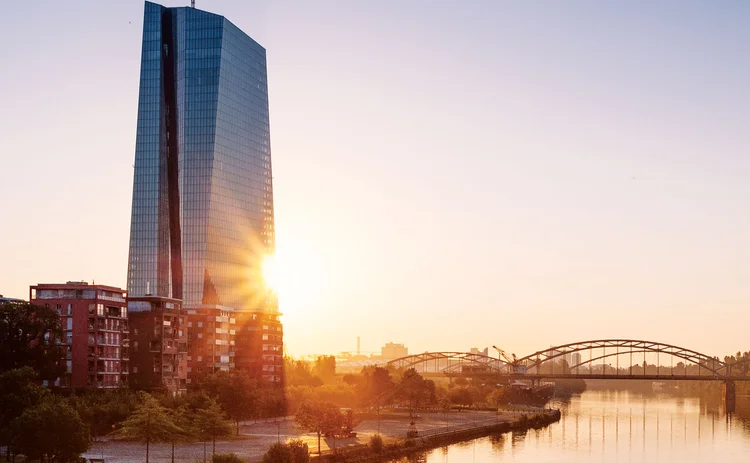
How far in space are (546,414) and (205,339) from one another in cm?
6179

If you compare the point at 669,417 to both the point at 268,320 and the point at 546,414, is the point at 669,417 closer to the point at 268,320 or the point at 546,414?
the point at 546,414

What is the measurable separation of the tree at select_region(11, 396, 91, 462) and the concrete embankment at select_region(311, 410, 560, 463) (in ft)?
75.3

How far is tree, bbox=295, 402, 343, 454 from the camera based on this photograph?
325 ft

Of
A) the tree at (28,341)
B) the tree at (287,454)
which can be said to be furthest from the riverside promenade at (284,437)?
the tree at (28,341)

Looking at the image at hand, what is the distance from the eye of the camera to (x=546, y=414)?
17538 centimetres

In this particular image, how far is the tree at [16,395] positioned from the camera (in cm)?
7969

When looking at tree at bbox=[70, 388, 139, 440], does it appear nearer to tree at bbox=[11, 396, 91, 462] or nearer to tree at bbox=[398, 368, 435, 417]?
tree at bbox=[11, 396, 91, 462]

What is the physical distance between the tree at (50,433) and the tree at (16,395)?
7.68 metres

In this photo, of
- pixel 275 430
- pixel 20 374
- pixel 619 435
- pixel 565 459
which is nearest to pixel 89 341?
pixel 275 430

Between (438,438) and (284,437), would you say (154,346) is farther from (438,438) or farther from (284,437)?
(438,438)

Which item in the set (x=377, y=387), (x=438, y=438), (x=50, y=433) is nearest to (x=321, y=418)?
(x=438, y=438)

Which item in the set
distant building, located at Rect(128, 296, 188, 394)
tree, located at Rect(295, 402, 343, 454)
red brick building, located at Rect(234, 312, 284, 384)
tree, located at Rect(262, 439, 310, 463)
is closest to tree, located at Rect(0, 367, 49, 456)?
tree, located at Rect(262, 439, 310, 463)

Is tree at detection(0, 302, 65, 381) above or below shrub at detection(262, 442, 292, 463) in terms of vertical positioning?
above

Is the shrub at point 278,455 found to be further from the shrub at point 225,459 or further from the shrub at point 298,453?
the shrub at point 225,459
